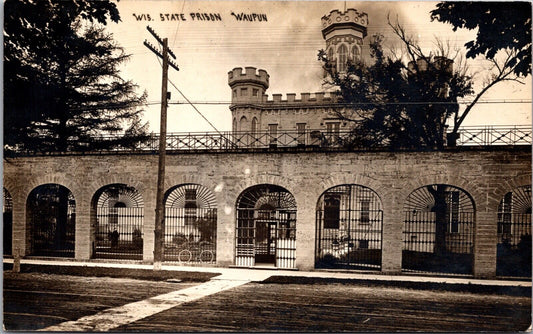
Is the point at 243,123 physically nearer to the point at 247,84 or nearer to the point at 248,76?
the point at 247,84

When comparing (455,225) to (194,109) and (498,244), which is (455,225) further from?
(194,109)

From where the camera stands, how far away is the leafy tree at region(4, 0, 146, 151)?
9.15 metres

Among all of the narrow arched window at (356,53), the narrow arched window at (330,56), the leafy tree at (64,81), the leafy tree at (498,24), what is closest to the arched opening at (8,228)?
the leafy tree at (64,81)

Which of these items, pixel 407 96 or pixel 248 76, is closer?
pixel 248 76

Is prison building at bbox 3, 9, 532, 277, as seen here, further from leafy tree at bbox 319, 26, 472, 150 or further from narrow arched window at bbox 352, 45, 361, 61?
leafy tree at bbox 319, 26, 472, 150

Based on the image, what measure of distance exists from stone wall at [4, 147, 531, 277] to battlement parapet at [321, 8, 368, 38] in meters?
4.36

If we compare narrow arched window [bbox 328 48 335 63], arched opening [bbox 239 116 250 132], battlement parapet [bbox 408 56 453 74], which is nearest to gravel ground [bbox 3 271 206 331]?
narrow arched window [bbox 328 48 335 63]

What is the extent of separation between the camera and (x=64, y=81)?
1397 cm

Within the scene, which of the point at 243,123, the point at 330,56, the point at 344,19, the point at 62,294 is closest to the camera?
the point at 344,19

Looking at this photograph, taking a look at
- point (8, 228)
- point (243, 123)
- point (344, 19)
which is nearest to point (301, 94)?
point (344, 19)

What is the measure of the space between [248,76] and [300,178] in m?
3.74

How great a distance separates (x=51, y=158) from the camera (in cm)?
1450

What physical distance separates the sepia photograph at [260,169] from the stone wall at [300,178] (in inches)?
1.9

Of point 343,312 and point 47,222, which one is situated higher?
point 47,222
